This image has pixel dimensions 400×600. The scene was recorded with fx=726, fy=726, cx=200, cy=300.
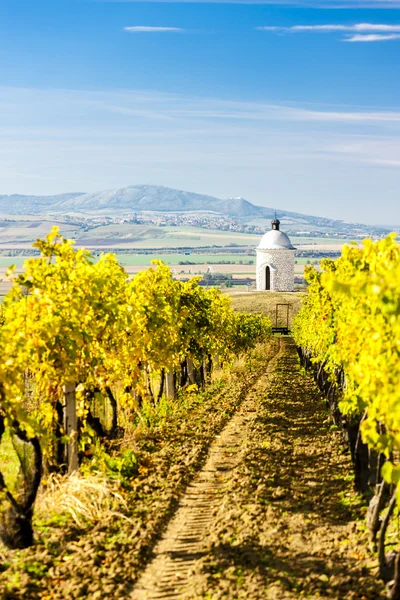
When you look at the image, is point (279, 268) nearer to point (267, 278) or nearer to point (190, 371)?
point (267, 278)

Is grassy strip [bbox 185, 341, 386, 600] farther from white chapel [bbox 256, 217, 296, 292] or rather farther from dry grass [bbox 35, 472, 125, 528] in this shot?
white chapel [bbox 256, 217, 296, 292]

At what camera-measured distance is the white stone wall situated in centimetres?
10294

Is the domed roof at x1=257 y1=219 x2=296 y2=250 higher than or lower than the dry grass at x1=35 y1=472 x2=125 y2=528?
higher

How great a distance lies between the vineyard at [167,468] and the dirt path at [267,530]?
0.03 meters

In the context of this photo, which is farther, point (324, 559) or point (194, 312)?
point (194, 312)

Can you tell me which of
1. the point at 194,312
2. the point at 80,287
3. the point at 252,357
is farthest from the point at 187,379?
the point at 80,287

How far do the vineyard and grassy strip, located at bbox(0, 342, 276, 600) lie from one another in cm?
3

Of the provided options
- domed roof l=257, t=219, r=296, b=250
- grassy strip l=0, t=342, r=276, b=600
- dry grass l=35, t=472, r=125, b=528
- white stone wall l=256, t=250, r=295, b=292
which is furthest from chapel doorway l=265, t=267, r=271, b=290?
dry grass l=35, t=472, r=125, b=528

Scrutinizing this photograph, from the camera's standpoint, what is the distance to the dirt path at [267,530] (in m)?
8.65

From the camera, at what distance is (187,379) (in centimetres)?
2802

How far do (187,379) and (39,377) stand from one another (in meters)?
16.3

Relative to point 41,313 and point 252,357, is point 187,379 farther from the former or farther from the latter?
point 41,313

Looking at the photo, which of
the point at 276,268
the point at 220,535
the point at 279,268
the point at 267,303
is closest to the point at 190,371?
the point at 220,535

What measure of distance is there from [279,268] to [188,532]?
94481 mm
